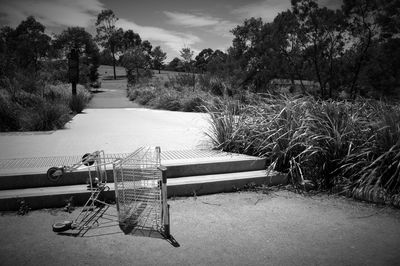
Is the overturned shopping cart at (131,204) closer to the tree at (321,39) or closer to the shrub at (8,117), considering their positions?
the shrub at (8,117)

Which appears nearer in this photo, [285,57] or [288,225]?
[288,225]

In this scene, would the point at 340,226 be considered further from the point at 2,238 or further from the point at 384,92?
the point at 384,92

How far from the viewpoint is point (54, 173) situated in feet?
10.8

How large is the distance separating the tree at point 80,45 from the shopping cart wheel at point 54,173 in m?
12.6

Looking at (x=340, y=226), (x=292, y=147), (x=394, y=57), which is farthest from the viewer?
(x=394, y=57)

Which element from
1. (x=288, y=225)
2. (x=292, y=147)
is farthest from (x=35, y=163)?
(x=292, y=147)

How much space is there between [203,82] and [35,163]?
569 inches

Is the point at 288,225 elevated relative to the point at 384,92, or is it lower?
lower

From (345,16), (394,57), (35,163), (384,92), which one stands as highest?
(345,16)

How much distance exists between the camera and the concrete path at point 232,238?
2.61 meters

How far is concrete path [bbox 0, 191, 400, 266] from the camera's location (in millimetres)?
2613

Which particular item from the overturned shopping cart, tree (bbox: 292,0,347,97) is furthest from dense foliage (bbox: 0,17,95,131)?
tree (bbox: 292,0,347,97)

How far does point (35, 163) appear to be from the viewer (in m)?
4.55

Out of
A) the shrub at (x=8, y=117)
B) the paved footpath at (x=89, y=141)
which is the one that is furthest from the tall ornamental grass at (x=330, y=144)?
the shrub at (x=8, y=117)
